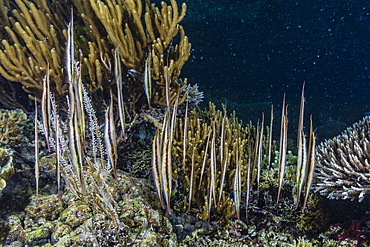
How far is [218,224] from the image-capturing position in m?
3.19

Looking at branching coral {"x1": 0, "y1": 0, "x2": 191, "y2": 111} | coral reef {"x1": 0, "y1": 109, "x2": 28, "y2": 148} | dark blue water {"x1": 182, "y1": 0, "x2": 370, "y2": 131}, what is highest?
dark blue water {"x1": 182, "y1": 0, "x2": 370, "y2": 131}

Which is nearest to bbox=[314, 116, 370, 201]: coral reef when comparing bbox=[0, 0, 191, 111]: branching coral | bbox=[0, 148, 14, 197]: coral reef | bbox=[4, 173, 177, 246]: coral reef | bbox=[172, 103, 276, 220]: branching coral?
bbox=[172, 103, 276, 220]: branching coral

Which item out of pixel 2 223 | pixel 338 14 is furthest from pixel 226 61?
pixel 2 223

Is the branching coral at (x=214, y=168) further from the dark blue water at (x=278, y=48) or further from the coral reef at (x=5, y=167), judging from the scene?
the dark blue water at (x=278, y=48)

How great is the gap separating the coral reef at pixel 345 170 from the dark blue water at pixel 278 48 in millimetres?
10064

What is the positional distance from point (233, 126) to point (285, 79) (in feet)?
82.5

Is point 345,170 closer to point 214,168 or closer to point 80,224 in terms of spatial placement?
point 214,168

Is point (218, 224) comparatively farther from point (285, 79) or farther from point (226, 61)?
point (285, 79)

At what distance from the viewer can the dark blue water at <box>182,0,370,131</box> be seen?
16438 millimetres

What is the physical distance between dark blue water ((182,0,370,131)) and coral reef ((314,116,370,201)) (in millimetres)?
10064

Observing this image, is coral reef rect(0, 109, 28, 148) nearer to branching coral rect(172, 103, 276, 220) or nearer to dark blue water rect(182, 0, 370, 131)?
branching coral rect(172, 103, 276, 220)

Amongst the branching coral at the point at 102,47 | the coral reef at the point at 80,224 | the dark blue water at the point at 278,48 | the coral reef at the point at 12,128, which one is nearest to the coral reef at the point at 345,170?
the coral reef at the point at 80,224

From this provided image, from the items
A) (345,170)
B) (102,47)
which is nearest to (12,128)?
(102,47)

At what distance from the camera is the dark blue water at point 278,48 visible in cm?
1644
